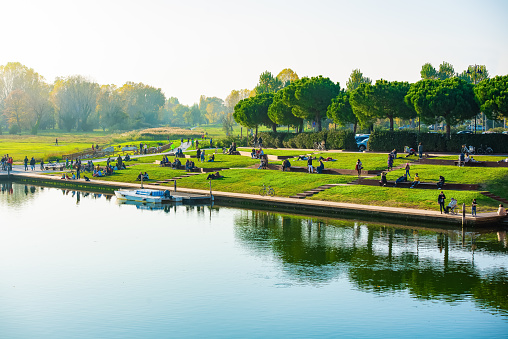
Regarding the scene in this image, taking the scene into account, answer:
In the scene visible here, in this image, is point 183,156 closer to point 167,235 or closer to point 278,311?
point 167,235

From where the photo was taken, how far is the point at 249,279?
27.8m

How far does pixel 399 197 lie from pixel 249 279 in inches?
802

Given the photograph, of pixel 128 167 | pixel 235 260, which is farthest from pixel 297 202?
pixel 128 167

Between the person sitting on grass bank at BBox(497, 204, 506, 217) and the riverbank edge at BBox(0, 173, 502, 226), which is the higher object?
the person sitting on grass bank at BBox(497, 204, 506, 217)

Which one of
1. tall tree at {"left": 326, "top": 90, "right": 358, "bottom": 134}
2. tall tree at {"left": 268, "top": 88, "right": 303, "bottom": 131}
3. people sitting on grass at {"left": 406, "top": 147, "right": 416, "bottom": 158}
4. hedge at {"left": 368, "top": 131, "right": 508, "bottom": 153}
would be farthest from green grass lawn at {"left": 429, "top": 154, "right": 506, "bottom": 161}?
tall tree at {"left": 268, "top": 88, "right": 303, "bottom": 131}

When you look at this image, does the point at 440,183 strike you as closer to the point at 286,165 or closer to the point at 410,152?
the point at 410,152

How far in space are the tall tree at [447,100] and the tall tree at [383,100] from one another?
3.86 m

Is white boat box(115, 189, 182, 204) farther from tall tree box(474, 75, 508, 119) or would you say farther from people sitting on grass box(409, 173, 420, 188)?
tall tree box(474, 75, 508, 119)

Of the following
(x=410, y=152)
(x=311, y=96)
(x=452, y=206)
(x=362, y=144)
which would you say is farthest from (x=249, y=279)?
(x=311, y=96)

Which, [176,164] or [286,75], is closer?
[176,164]

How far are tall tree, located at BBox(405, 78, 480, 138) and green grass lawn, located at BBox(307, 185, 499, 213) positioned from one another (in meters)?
19.4

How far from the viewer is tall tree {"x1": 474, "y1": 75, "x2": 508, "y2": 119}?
2255 inches

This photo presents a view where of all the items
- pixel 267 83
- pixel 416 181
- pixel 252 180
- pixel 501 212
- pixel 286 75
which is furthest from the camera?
pixel 286 75

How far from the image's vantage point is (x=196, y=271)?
29344 millimetres
